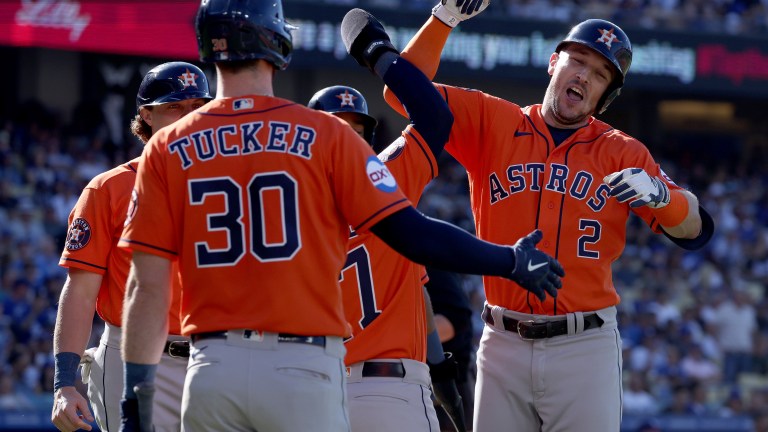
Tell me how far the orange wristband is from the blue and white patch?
1.63 metres

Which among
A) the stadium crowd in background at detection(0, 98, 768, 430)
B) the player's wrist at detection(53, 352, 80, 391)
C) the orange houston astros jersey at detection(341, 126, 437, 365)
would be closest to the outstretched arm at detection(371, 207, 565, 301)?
the orange houston astros jersey at detection(341, 126, 437, 365)

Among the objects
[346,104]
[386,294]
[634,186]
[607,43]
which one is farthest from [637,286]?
[386,294]

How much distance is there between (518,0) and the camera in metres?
20.6

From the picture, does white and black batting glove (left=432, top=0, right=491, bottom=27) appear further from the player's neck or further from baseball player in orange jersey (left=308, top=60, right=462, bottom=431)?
the player's neck

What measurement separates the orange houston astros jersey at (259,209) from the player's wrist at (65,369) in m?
1.48

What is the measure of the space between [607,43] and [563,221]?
799mm

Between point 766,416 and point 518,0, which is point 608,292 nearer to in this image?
point 766,416

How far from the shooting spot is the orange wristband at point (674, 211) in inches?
189

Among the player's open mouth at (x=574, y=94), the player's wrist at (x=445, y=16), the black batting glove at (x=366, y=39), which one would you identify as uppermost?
the player's wrist at (x=445, y=16)

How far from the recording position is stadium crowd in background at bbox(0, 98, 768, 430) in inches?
519

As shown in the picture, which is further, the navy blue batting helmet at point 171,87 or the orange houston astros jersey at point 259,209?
the navy blue batting helmet at point 171,87

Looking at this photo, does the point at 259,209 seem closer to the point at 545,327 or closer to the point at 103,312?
the point at 545,327

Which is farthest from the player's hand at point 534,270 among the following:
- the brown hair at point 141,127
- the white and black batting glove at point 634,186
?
the brown hair at point 141,127

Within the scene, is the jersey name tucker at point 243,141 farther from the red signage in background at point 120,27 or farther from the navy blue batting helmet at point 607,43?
the red signage in background at point 120,27
